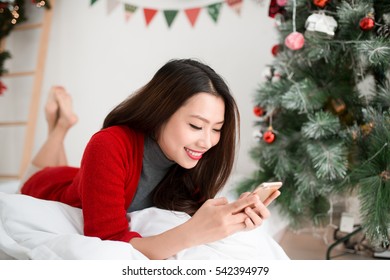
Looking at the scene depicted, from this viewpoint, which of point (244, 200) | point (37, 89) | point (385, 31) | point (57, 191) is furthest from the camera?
point (37, 89)

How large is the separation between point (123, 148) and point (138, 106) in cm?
10

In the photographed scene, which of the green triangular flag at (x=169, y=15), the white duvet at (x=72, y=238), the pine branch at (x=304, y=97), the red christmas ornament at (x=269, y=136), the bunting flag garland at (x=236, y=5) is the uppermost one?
the bunting flag garland at (x=236, y=5)

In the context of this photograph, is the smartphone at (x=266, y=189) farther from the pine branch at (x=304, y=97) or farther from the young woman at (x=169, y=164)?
the pine branch at (x=304, y=97)

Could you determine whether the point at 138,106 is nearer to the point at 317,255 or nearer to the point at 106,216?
the point at 106,216

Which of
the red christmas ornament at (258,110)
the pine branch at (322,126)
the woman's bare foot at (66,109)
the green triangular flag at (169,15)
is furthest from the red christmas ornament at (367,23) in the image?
the woman's bare foot at (66,109)

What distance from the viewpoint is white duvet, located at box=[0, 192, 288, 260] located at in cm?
59

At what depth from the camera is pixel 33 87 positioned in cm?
127

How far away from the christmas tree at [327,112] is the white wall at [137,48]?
0.32 feet

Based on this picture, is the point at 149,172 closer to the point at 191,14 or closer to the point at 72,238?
the point at 72,238

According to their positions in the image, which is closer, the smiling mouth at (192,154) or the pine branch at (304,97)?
the smiling mouth at (192,154)

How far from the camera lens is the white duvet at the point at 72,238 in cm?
59

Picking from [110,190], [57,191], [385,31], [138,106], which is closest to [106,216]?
[110,190]

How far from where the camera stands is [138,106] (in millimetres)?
755

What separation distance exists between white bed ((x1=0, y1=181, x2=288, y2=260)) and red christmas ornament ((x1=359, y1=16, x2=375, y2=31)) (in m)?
0.56
